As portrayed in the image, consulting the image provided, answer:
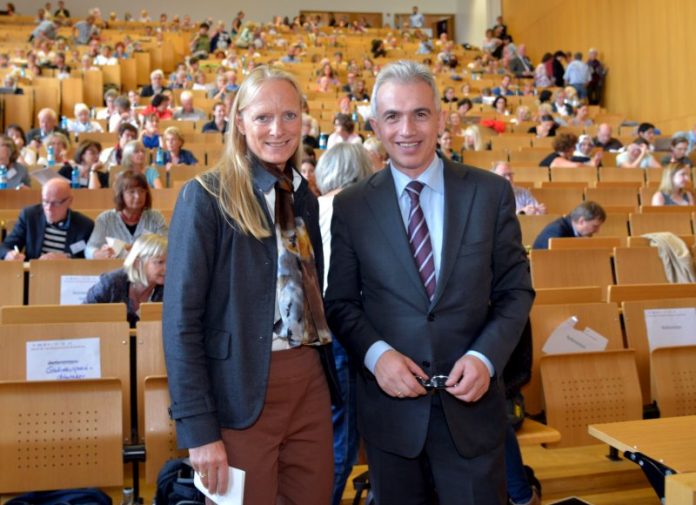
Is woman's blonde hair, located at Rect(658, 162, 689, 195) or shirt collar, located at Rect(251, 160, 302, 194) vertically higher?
woman's blonde hair, located at Rect(658, 162, 689, 195)

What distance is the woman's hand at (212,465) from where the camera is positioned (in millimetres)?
1426

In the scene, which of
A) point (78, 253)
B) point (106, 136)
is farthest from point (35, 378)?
point (106, 136)

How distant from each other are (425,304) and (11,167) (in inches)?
211

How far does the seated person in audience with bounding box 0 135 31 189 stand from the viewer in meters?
6.02

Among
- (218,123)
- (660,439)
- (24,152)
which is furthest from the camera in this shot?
(218,123)

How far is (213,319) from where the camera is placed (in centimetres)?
150

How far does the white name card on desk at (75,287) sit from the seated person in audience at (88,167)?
2.54m

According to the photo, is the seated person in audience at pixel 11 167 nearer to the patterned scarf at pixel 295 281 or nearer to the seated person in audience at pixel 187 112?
the seated person in audience at pixel 187 112

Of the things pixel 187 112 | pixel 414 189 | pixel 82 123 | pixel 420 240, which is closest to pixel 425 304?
pixel 420 240

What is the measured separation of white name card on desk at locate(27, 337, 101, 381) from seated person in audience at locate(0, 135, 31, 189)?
347 cm

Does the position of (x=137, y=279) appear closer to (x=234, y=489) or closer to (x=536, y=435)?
(x=536, y=435)

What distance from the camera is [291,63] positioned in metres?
13.4

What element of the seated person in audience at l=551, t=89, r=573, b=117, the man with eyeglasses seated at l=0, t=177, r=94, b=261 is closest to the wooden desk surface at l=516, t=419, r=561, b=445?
the man with eyeglasses seated at l=0, t=177, r=94, b=261

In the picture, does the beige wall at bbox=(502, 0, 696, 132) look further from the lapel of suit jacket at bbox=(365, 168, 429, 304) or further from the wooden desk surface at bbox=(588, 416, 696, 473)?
the lapel of suit jacket at bbox=(365, 168, 429, 304)
